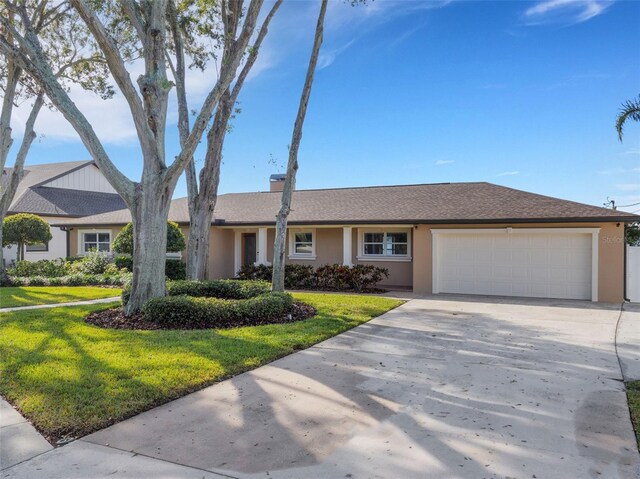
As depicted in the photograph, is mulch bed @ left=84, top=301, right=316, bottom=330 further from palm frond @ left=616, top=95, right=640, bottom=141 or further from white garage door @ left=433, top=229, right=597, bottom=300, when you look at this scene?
palm frond @ left=616, top=95, right=640, bottom=141

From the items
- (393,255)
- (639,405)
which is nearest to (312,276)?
(393,255)

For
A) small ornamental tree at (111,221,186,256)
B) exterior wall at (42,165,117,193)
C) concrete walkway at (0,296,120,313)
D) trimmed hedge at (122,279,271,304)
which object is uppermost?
exterior wall at (42,165,117,193)

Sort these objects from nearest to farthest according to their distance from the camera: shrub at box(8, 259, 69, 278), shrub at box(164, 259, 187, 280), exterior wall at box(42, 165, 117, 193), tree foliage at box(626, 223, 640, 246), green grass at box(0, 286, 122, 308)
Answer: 1. green grass at box(0, 286, 122, 308)
2. tree foliage at box(626, 223, 640, 246)
3. shrub at box(164, 259, 187, 280)
4. shrub at box(8, 259, 69, 278)
5. exterior wall at box(42, 165, 117, 193)

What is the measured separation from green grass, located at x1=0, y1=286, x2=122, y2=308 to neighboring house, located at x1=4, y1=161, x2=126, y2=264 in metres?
6.96

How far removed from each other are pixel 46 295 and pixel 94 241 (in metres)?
8.65

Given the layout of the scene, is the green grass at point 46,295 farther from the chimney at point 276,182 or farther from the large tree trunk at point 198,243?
the chimney at point 276,182

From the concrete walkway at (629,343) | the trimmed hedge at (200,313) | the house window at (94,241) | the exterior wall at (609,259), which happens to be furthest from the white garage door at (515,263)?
the house window at (94,241)

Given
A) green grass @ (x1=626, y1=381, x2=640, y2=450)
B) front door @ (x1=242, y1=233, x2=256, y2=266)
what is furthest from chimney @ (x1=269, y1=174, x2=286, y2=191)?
green grass @ (x1=626, y1=381, x2=640, y2=450)

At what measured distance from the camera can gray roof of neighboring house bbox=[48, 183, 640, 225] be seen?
42.0 feet

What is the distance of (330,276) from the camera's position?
15102 mm

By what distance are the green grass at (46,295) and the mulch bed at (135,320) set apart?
3.17 metres

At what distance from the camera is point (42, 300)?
455 inches

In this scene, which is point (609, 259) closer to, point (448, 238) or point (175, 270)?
point (448, 238)

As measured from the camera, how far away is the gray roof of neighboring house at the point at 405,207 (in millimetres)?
12812
